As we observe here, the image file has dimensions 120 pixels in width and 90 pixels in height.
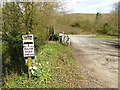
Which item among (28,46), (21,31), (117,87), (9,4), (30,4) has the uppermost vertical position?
(9,4)

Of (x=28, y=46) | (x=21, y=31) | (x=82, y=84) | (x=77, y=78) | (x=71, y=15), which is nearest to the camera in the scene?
(x=28, y=46)

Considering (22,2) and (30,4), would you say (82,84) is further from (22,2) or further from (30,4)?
(22,2)

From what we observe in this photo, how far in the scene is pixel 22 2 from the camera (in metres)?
4.70

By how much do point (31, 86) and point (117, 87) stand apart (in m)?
2.78

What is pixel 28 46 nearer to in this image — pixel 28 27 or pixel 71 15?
pixel 28 27

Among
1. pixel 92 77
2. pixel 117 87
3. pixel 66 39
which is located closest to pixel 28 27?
pixel 92 77

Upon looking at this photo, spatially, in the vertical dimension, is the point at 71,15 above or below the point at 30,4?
above

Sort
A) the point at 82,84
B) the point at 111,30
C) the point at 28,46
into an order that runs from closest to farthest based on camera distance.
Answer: the point at 28,46 → the point at 82,84 → the point at 111,30

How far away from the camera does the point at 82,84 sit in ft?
13.0

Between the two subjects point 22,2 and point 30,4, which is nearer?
point 30,4

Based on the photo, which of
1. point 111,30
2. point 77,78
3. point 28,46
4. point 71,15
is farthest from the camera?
point 111,30

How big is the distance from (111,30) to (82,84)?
64.1 ft

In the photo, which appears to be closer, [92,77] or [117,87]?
[117,87]

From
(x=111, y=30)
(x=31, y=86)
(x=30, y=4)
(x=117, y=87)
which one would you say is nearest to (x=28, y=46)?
(x=31, y=86)
